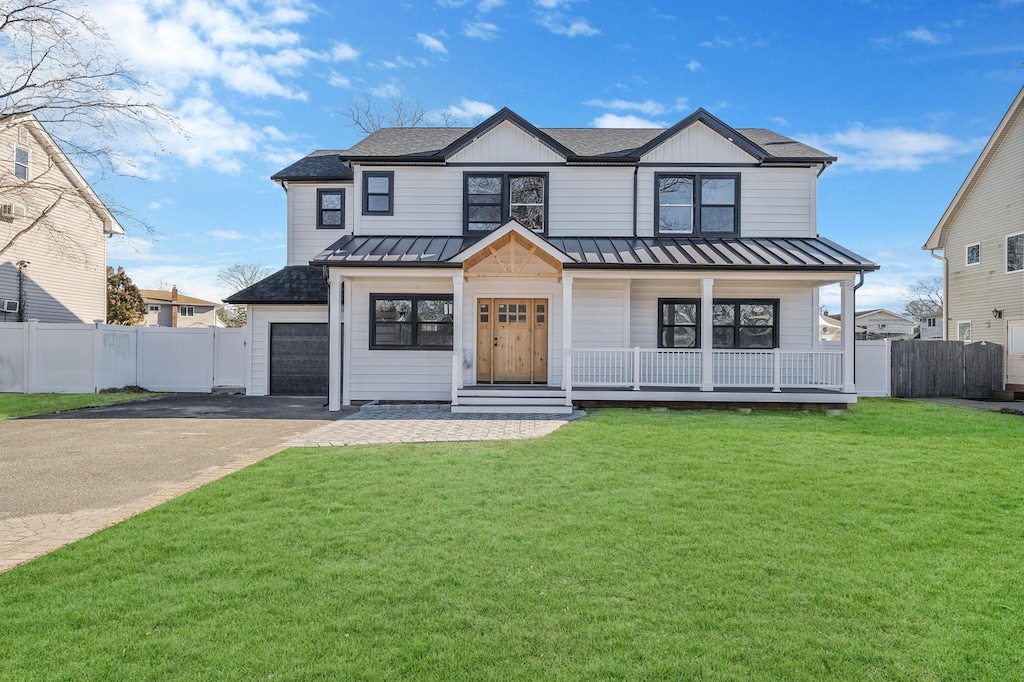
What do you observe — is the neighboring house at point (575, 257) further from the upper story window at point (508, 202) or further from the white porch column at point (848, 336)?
the white porch column at point (848, 336)

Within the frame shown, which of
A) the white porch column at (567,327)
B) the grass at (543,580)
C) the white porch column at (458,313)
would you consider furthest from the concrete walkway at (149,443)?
the white porch column at (458,313)

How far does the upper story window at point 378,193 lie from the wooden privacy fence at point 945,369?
15.3 metres

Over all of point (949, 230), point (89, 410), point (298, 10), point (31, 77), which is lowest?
point (89, 410)

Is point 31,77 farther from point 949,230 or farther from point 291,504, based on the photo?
point 949,230

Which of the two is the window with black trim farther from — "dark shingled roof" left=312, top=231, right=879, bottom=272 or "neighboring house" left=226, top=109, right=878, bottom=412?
"dark shingled roof" left=312, top=231, right=879, bottom=272

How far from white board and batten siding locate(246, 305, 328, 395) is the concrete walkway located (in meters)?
1.30

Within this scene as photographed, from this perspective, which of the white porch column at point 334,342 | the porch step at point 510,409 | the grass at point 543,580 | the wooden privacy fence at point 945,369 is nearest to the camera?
the grass at point 543,580

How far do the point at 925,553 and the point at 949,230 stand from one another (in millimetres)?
22041

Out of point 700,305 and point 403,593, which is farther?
point 700,305

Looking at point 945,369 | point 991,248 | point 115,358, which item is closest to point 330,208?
point 115,358

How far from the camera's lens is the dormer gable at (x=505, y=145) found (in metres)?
13.7

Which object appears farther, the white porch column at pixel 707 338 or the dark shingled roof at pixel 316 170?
the dark shingled roof at pixel 316 170

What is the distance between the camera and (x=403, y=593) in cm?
332

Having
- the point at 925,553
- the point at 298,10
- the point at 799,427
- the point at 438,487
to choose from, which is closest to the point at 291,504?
the point at 438,487
